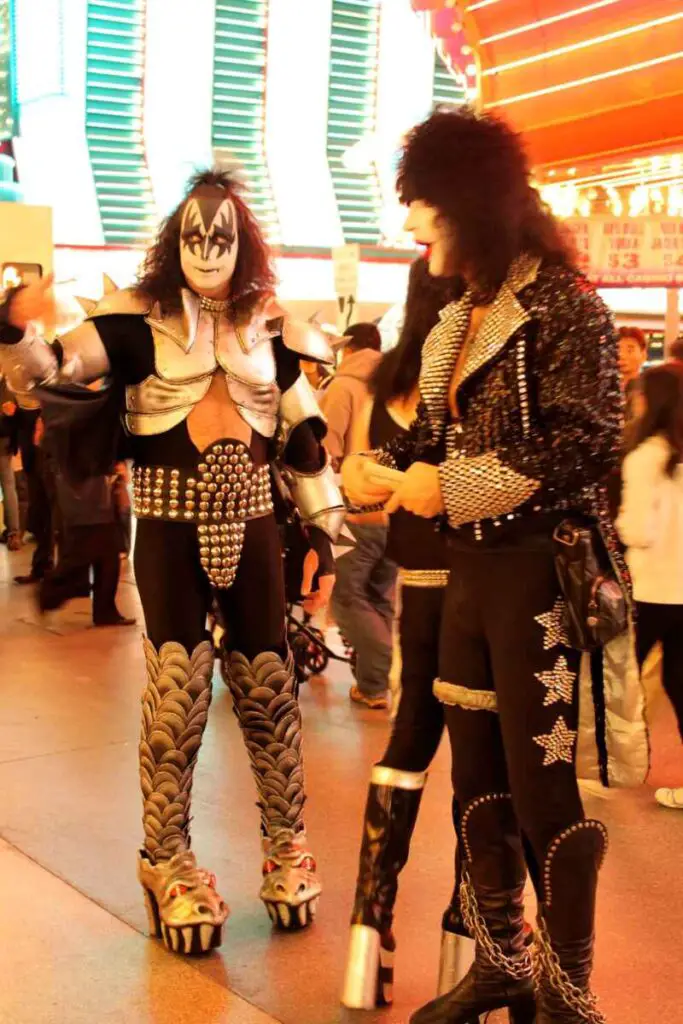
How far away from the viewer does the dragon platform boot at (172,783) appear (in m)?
3.00

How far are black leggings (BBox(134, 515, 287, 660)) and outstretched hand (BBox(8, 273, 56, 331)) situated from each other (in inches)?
21.6

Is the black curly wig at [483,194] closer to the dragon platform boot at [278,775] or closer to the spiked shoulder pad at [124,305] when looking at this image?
the spiked shoulder pad at [124,305]

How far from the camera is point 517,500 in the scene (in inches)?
83.2

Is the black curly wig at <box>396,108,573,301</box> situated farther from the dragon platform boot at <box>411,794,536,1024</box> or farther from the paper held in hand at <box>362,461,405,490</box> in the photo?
the dragon platform boot at <box>411,794,536,1024</box>

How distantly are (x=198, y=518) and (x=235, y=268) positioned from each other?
643 millimetres

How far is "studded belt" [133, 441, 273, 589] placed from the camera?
3023 millimetres

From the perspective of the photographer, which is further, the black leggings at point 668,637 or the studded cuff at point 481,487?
the black leggings at point 668,637

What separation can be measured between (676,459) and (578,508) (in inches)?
80.3

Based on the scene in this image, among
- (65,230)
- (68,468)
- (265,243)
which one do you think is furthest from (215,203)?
(65,230)

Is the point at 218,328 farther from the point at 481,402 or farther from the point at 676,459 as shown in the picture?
the point at 676,459

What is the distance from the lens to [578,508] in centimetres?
216

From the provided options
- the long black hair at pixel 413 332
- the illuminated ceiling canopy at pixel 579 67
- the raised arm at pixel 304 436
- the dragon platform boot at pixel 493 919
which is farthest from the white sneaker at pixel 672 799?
the illuminated ceiling canopy at pixel 579 67

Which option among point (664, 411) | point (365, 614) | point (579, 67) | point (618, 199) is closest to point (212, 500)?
point (664, 411)

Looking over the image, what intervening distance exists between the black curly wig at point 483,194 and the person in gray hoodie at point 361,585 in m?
3.04
